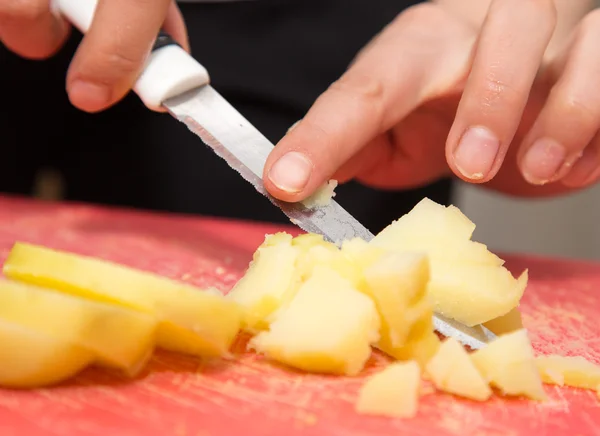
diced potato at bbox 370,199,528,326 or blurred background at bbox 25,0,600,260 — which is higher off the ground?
diced potato at bbox 370,199,528,326

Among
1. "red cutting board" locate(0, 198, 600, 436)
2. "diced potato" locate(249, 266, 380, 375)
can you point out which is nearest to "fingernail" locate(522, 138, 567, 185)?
"red cutting board" locate(0, 198, 600, 436)

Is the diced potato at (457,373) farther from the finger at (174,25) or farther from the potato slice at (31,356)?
the finger at (174,25)

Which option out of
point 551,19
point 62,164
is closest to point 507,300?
point 551,19

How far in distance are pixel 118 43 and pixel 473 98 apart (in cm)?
52

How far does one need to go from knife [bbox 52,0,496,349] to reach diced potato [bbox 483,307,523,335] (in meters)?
0.03

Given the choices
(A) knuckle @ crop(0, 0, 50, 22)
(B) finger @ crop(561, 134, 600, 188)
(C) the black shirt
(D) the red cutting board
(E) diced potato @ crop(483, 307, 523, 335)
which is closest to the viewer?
(D) the red cutting board

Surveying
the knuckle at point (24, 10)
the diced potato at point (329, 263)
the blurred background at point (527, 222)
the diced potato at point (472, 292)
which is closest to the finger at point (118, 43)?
the knuckle at point (24, 10)

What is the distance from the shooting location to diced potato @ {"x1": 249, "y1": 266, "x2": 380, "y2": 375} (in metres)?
0.74

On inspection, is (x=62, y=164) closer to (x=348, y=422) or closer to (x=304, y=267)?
(x=304, y=267)

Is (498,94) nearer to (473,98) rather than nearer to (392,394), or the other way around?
(473,98)

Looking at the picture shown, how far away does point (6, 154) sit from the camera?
6.33 ft

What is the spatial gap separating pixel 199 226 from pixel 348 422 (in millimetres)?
888

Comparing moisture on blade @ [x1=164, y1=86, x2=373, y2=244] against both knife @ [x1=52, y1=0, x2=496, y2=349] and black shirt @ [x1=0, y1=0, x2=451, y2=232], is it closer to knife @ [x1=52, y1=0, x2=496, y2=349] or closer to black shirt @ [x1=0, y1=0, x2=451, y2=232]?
knife @ [x1=52, y1=0, x2=496, y2=349]

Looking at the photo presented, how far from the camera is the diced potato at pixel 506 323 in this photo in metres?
0.91
